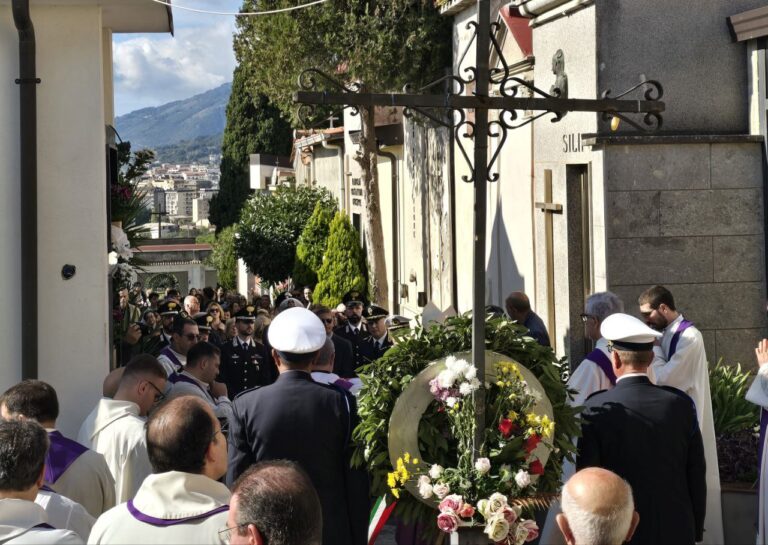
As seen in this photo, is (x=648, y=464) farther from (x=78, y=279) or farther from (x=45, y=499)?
(x=78, y=279)

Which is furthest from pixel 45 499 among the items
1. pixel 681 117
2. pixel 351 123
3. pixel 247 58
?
pixel 351 123

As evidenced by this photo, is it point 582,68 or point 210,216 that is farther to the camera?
point 210,216

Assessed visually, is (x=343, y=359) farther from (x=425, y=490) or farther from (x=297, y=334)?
(x=425, y=490)

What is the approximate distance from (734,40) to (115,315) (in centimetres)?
612

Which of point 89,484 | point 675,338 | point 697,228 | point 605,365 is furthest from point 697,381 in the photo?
point 89,484

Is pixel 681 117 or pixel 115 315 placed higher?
pixel 681 117

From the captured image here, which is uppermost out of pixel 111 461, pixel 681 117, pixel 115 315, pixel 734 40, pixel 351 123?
pixel 351 123

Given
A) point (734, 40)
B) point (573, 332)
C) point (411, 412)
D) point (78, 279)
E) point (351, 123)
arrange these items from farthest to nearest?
point (351, 123)
point (573, 332)
point (734, 40)
point (78, 279)
point (411, 412)

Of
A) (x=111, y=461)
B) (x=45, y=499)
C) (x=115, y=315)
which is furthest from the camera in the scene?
(x=115, y=315)

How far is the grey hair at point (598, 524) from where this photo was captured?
3426mm

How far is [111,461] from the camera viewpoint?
5.73 metres

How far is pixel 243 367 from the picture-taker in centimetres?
1195

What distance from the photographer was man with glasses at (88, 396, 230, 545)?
11.8ft

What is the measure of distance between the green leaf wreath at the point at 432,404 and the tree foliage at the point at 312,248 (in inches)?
830
